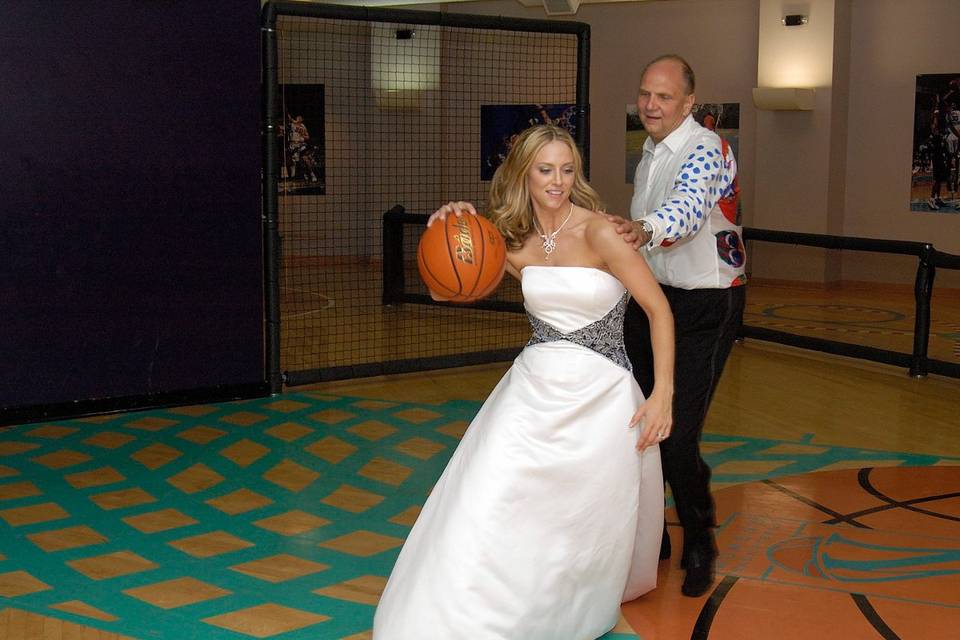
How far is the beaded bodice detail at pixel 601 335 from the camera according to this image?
335 cm

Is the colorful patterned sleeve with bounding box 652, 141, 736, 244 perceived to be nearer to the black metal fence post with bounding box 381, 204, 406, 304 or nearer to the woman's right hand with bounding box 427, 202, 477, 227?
the woman's right hand with bounding box 427, 202, 477, 227

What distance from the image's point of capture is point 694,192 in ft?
11.5

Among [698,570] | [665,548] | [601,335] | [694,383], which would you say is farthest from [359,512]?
[601,335]

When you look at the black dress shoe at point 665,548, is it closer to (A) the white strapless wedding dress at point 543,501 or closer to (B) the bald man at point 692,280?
(B) the bald man at point 692,280

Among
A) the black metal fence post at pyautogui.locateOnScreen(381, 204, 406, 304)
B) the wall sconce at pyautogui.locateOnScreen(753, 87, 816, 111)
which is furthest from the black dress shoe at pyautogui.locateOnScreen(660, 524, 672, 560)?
the wall sconce at pyautogui.locateOnScreen(753, 87, 816, 111)


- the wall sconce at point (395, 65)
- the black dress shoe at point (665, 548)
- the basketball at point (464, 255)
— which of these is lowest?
the black dress shoe at point (665, 548)

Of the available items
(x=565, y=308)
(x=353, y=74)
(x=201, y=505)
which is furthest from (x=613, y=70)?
(x=565, y=308)

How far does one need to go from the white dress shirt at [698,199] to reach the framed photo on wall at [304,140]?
10632 millimetres

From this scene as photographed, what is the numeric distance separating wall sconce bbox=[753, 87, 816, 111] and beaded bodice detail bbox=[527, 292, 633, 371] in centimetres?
915

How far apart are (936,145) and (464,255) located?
9.77 m

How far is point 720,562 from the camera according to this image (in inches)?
161

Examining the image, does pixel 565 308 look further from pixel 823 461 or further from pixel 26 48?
pixel 26 48

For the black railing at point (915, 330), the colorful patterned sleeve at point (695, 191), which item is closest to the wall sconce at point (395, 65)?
the black railing at point (915, 330)

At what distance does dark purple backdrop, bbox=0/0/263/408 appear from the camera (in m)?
6.17
